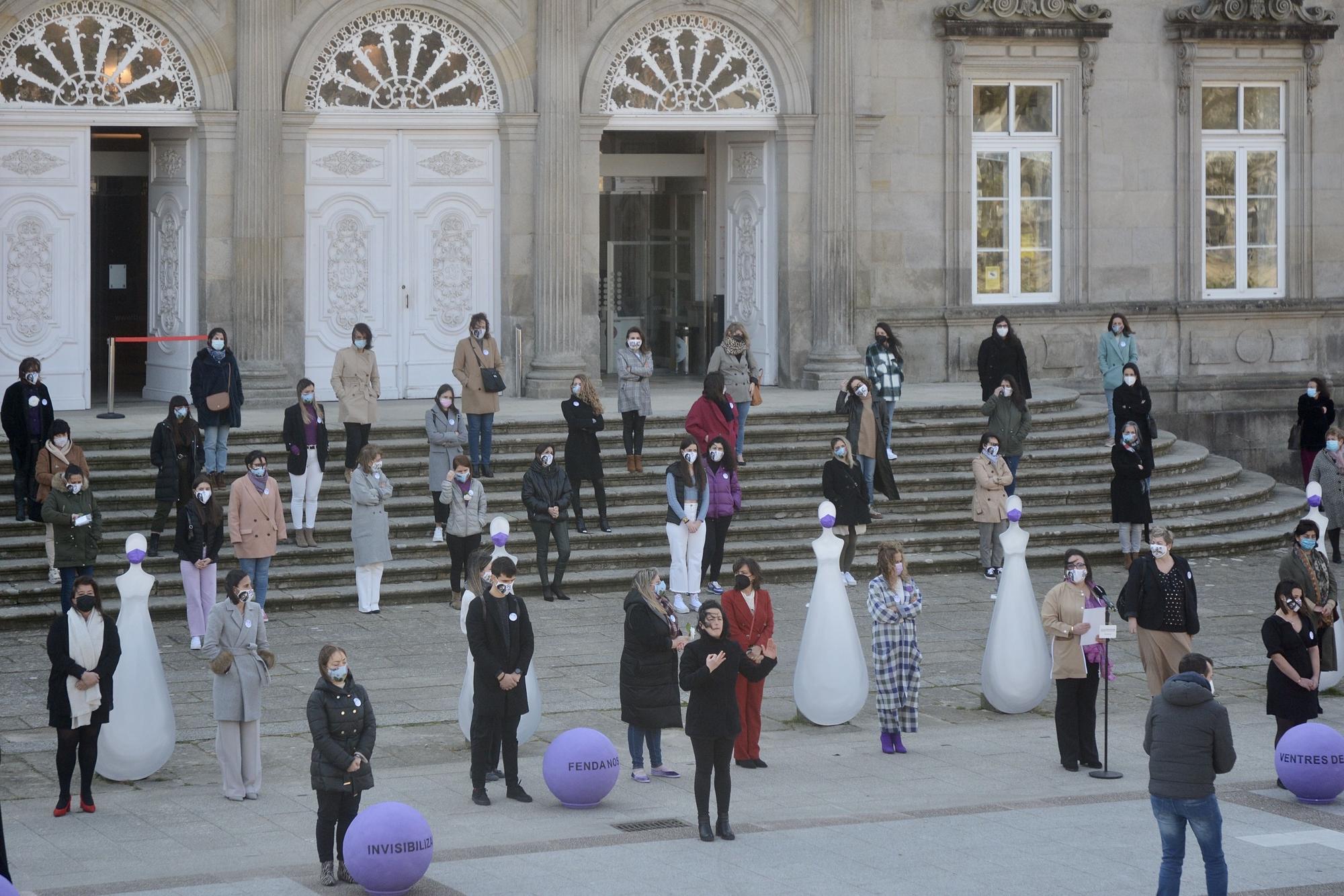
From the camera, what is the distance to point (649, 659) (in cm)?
1297

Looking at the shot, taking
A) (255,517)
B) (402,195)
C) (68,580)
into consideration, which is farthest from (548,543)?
(402,195)

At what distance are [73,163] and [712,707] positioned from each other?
14413 millimetres

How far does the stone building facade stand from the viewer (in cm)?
2370

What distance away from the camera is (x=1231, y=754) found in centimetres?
1046

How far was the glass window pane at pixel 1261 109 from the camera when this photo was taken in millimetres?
28328

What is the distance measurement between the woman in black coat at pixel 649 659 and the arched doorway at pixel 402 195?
1252 cm

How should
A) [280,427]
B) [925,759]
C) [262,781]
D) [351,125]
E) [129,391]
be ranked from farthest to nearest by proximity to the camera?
[129,391] → [351,125] → [280,427] → [925,759] → [262,781]

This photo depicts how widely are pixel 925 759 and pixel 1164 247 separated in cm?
1545

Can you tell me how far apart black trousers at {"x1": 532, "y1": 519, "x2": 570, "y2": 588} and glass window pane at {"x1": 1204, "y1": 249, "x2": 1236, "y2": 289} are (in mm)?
12789

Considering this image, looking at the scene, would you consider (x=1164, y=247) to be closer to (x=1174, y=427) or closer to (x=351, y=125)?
(x=1174, y=427)

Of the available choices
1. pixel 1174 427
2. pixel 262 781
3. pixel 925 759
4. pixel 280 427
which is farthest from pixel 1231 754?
pixel 1174 427

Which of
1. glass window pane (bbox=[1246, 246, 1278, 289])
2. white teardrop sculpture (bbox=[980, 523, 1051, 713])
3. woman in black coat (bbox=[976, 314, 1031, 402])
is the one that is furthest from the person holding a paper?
glass window pane (bbox=[1246, 246, 1278, 289])

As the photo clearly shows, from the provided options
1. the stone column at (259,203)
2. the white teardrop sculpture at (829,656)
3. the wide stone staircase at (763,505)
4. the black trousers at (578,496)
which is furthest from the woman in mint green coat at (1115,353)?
the white teardrop sculpture at (829,656)

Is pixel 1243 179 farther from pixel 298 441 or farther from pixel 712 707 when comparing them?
pixel 712 707
